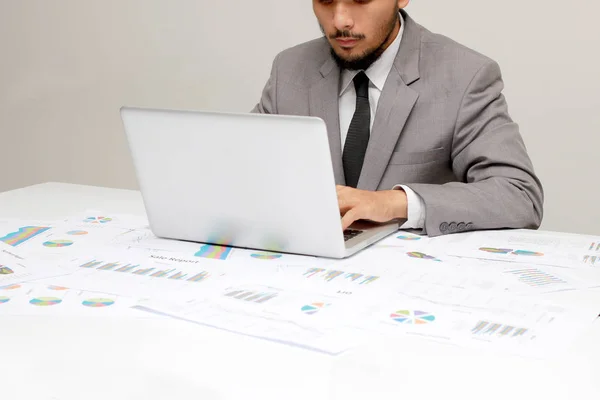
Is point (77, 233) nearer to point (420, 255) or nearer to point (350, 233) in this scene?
point (350, 233)

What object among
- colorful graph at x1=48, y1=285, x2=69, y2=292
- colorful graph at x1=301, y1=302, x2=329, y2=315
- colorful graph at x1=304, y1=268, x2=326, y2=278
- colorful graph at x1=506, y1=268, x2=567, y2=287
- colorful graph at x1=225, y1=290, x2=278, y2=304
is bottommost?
colorful graph at x1=506, y1=268, x2=567, y2=287

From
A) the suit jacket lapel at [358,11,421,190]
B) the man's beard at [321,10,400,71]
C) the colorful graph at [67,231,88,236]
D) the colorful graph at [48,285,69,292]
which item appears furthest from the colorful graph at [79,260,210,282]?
the man's beard at [321,10,400,71]

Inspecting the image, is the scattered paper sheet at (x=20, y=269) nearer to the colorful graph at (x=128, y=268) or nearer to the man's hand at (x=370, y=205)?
the colorful graph at (x=128, y=268)

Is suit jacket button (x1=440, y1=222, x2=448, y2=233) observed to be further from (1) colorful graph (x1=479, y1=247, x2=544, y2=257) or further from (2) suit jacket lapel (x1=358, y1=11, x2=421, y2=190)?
(2) suit jacket lapel (x1=358, y1=11, x2=421, y2=190)

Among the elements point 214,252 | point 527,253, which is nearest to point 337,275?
point 214,252

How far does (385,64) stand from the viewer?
218cm

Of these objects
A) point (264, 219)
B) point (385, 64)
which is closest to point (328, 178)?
point (264, 219)

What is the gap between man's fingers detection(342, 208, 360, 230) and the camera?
5.11 ft

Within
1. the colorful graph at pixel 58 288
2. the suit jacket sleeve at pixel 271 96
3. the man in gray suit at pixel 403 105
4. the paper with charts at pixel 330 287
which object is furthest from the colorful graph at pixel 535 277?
the suit jacket sleeve at pixel 271 96

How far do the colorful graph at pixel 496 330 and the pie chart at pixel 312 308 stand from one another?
0.22 metres

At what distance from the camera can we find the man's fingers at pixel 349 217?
5.11ft

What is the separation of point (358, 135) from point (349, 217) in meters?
0.62

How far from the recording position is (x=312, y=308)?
1197 millimetres

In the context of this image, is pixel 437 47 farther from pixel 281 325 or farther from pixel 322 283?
pixel 281 325
